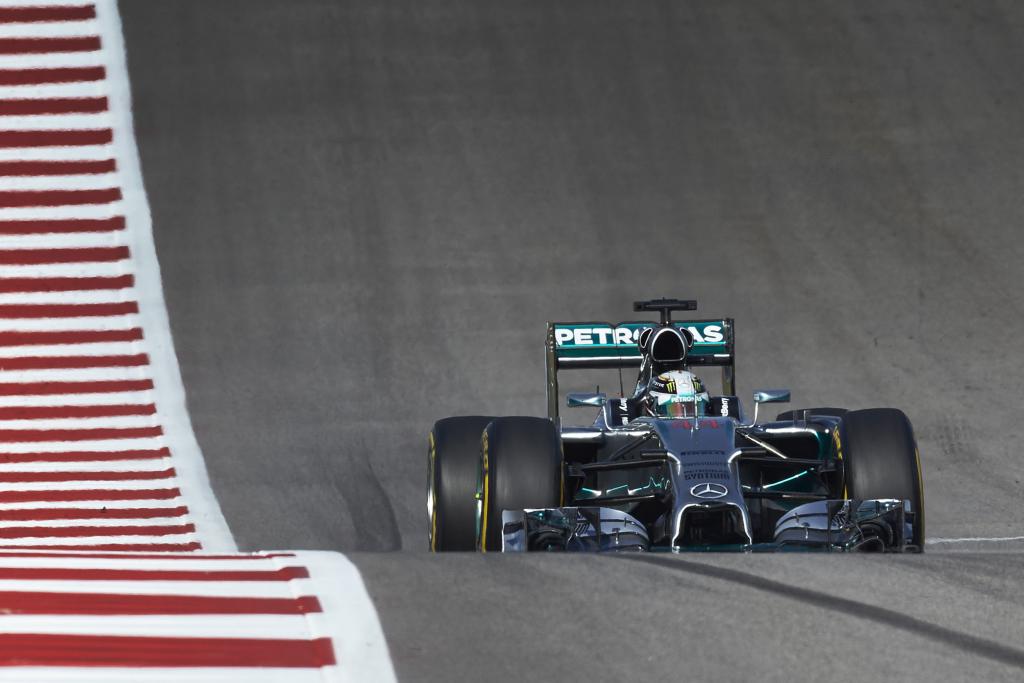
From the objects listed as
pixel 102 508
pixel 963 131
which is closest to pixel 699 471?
pixel 102 508

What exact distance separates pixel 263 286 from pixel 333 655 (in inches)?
315

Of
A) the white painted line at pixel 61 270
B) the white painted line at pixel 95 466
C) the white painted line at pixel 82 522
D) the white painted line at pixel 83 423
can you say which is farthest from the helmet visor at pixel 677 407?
the white painted line at pixel 61 270

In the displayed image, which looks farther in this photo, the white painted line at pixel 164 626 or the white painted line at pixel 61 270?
the white painted line at pixel 61 270

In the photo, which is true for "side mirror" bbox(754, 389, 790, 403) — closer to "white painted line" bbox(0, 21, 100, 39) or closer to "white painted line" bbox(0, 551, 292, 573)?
"white painted line" bbox(0, 551, 292, 573)

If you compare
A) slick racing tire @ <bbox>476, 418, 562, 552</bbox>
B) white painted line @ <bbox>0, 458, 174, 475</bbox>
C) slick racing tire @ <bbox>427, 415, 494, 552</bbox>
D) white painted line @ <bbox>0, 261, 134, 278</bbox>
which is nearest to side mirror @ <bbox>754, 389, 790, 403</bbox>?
slick racing tire @ <bbox>427, 415, 494, 552</bbox>

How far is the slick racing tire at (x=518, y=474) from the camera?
6.00 metres

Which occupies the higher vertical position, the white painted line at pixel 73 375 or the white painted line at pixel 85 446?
the white painted line at pixel 73 375

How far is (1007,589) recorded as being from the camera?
438 cm

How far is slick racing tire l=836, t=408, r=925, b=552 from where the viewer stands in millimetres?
6113

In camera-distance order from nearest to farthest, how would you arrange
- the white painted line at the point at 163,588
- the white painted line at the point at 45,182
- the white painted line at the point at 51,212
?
the white painted line at the point at 163,588 → the white painted line at the point at 51,212 → the white painted line at the point at 45,182

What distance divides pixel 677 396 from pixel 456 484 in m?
1.12

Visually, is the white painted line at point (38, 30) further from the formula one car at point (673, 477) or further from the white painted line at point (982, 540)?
the white painted line at point (982, 540)

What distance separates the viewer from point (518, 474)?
237 inches

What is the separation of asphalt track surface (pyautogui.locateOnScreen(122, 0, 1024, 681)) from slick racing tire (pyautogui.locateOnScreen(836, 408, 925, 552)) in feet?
7.73
